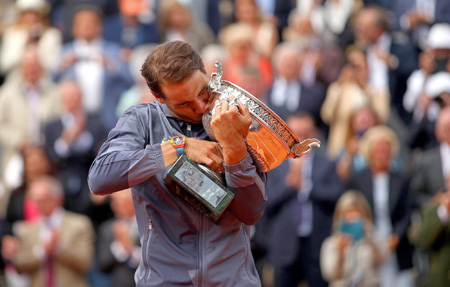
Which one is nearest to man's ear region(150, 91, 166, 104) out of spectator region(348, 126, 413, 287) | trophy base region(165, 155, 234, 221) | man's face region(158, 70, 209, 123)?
man's face region(158, 70, 209, 123)

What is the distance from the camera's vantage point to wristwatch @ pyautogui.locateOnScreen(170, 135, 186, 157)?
11.1 ft


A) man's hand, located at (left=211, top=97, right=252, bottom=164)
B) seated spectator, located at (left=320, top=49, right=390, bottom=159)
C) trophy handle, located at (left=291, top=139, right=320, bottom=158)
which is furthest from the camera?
seated spectator, located at (left=320, top=49, right=390, bottom=159)

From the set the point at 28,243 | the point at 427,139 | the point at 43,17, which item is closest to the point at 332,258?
the point at 427,139

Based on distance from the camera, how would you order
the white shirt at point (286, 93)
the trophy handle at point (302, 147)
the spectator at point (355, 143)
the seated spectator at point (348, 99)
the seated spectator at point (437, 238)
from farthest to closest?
the white shirt at point (286, 93) → the seated spectator at point (348, 99) → the spectator at point (355, 143) → the seated spectator at point (437, 238) → the trophy handle at point (302, 147)

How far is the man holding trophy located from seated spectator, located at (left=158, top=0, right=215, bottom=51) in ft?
23.3

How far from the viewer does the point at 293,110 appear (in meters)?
9.16

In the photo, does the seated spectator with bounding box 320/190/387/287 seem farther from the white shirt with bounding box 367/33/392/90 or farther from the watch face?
the watch face

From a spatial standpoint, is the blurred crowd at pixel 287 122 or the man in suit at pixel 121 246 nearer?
the man in suit at pixel 121 246

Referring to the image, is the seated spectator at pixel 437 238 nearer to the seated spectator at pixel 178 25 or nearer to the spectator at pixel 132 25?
the seated spectator at pixel 178 25

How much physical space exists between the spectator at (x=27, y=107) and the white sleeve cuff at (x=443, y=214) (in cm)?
474

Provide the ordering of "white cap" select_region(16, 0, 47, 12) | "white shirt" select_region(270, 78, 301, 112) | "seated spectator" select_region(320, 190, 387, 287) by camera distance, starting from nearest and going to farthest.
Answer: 1. "seated spectator" select_region(320, 190, 387, 287)
2. "white shirt" select_region(270, 78, 301, 112)
3. "white cap" select_region(16, 0, 47, 12)

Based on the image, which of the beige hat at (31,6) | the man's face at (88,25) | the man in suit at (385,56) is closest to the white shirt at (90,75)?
the man's face at (88,25)

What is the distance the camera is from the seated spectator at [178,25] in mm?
10562

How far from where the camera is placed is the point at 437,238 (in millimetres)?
7352
